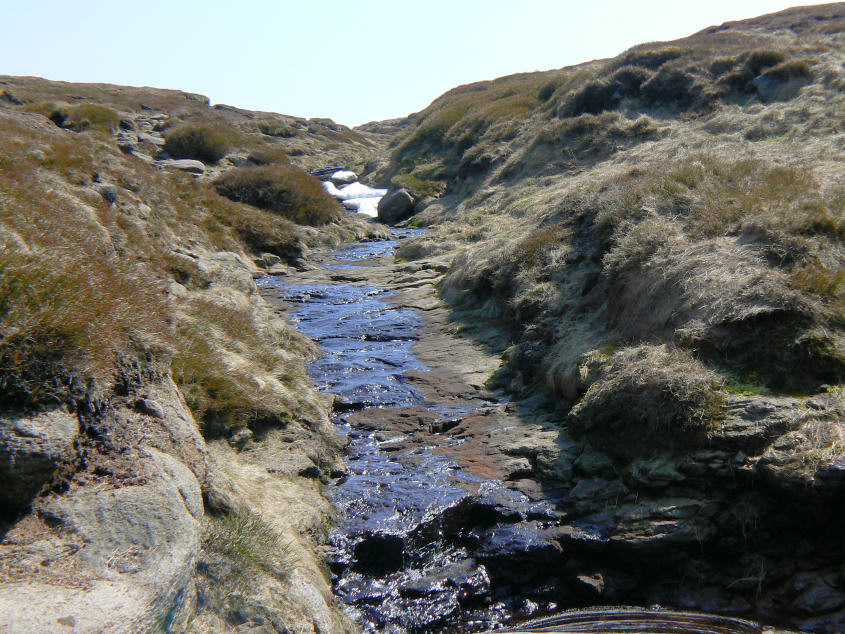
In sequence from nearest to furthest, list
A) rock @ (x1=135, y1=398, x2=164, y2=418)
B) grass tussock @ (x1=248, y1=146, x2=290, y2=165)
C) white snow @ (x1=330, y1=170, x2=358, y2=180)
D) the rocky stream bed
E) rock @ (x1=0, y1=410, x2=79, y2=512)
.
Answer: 1. rock @ (x1=0, y1=410, x2=79, y2=512)
2. rock @ (x1=135, y1=398, x2=164, y2=418)
3. the rocky stream bed
4. grass tussock @ (x1=248, y1=146, x2=290, y2=165)
5. white snow @ (x1=330, y1=170, x2=358, y2=180)

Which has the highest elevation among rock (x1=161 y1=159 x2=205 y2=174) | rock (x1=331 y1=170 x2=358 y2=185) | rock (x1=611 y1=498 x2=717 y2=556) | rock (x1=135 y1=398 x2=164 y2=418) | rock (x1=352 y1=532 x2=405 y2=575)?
rock (x1=161 y1=159 x2=205 y2=174)

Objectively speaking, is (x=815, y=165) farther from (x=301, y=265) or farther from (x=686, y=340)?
(x=301, y=265)

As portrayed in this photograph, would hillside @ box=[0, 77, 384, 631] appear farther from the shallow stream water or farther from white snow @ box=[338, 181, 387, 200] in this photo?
white snow @ box=[338, 181, 387, 200]

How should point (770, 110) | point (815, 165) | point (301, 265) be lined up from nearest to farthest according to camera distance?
point (815, 165) → point (770, 110) → point (301, 265)

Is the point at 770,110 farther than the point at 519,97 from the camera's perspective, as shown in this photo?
No

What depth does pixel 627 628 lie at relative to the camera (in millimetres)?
5379

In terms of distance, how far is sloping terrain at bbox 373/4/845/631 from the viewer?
18.8ft

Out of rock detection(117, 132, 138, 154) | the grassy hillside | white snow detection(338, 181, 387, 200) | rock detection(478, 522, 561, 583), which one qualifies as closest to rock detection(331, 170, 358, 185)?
white snow detection(338, 181, 387, 200)

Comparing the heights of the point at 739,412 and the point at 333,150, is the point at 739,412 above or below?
below

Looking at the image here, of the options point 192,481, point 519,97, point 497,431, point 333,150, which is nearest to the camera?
point 192,481

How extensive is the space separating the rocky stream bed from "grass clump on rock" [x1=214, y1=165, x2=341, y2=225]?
1998cm

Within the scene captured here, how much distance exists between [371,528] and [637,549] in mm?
2810

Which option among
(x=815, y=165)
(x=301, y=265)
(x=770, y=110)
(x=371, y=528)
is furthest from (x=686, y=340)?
(x=301, y=265)

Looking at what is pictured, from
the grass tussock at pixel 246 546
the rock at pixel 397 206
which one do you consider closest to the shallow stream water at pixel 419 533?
the grass tussock at pixel 246 546
